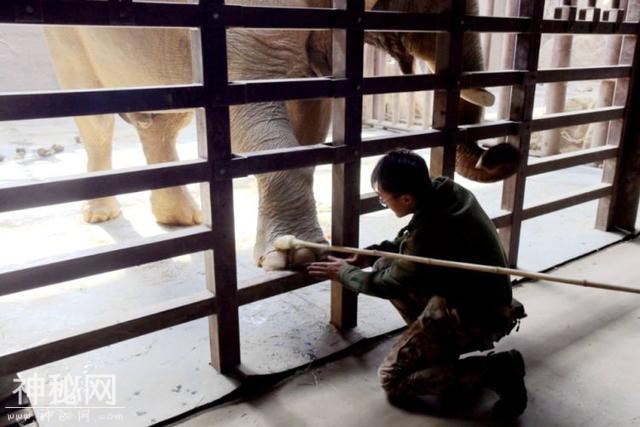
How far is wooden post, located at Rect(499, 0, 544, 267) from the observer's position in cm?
320

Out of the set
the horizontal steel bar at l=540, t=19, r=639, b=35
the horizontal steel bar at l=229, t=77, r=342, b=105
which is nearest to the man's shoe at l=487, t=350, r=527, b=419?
the horizontal steel bar at l=229, t=77, r=342, b=105

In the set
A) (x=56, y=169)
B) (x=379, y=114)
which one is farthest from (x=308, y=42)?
(x=379, y=114)

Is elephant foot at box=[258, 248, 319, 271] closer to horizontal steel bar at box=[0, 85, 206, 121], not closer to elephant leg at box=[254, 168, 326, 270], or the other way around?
elephant leg at box=[254, 168, 326, 270]

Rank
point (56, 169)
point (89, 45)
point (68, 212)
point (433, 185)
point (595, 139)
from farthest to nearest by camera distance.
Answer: point (56, 169) → point (595, 139) → point (68, 212) → point (89, 45) → point (433, 185)

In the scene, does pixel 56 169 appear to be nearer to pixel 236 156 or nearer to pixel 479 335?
pixel 236 156

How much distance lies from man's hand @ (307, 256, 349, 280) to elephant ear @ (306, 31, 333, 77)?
114cm

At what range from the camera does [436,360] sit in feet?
7.72

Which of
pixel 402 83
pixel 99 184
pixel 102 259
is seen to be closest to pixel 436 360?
pixel 402 83

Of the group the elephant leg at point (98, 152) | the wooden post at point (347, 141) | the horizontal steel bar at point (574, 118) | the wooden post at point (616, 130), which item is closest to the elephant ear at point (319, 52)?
the wooden post at point (347, 141)

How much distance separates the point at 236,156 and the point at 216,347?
0.80 meters

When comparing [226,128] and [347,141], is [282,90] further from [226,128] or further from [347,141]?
[347,141]

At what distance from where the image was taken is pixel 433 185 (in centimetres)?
224

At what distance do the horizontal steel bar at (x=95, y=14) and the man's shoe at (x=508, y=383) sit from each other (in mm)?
1664

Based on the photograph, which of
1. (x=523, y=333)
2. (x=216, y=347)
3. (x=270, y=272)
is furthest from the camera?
(x=523, y=333)
